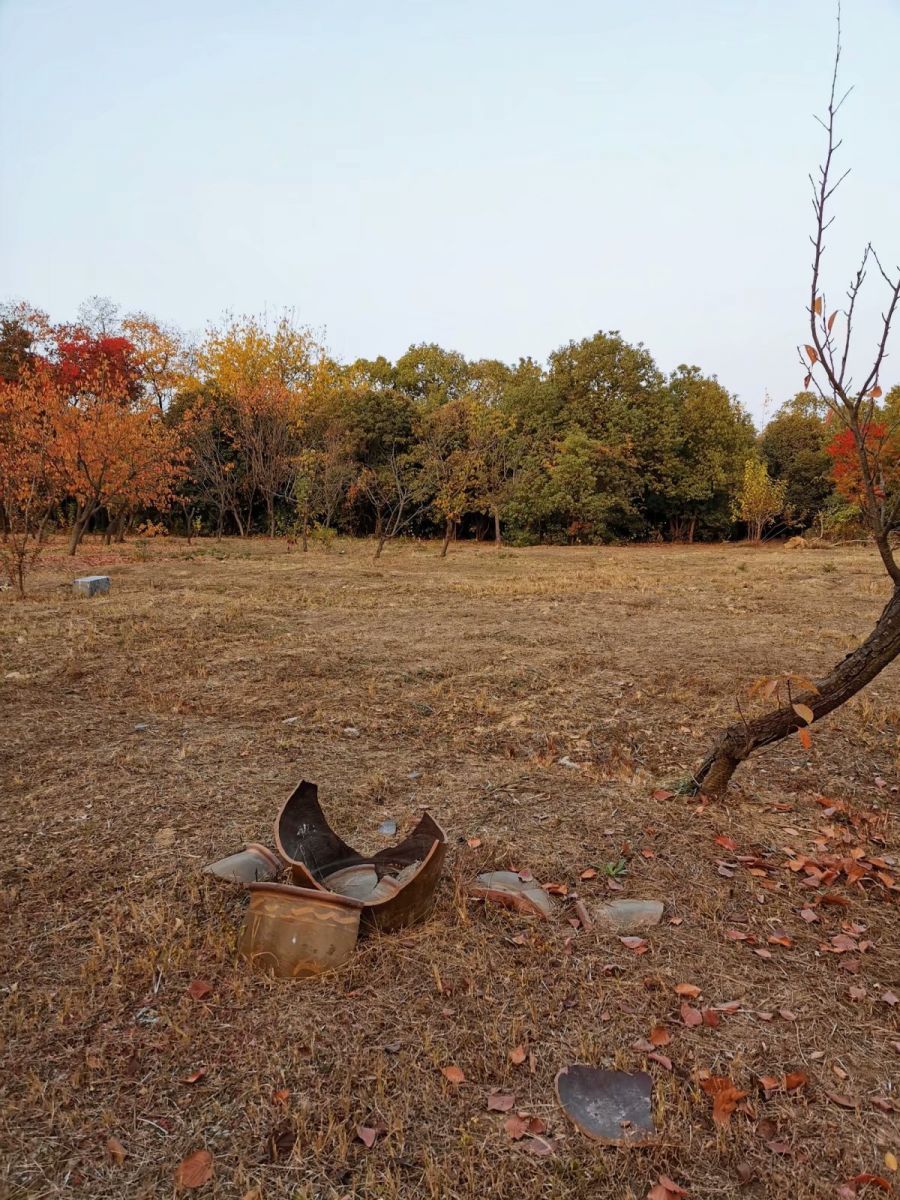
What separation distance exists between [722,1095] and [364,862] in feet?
4.69

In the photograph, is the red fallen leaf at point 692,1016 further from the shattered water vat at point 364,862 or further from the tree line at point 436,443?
the tree line at point 436,443

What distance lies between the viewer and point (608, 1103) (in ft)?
5.56

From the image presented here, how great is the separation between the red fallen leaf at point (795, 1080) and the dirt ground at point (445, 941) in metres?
0.02

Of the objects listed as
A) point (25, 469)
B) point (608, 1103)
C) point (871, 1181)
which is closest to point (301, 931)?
point (608, 1103)

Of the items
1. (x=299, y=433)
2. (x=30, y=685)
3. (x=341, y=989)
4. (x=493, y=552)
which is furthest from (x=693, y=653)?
(x=299, y=433)

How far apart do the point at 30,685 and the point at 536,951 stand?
432 centimetres

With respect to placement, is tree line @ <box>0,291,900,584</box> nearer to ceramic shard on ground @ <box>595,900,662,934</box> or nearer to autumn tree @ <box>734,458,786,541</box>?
autumn tree @ <box>734,458,786,541</box>

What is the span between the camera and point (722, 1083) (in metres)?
1.73

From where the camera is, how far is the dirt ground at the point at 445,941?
5.20ft

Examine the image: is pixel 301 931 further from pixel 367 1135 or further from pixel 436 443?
pixel 436 443

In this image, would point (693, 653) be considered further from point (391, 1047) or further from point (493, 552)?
point (493, 552)

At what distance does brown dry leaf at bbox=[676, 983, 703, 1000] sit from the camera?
2.07m

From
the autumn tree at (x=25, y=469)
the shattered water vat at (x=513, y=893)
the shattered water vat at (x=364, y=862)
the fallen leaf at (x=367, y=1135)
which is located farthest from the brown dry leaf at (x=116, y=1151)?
the autumn tree at (x=25, y=469)

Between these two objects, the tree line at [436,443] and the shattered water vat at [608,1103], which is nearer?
the shattered water vat at [608,1103]
